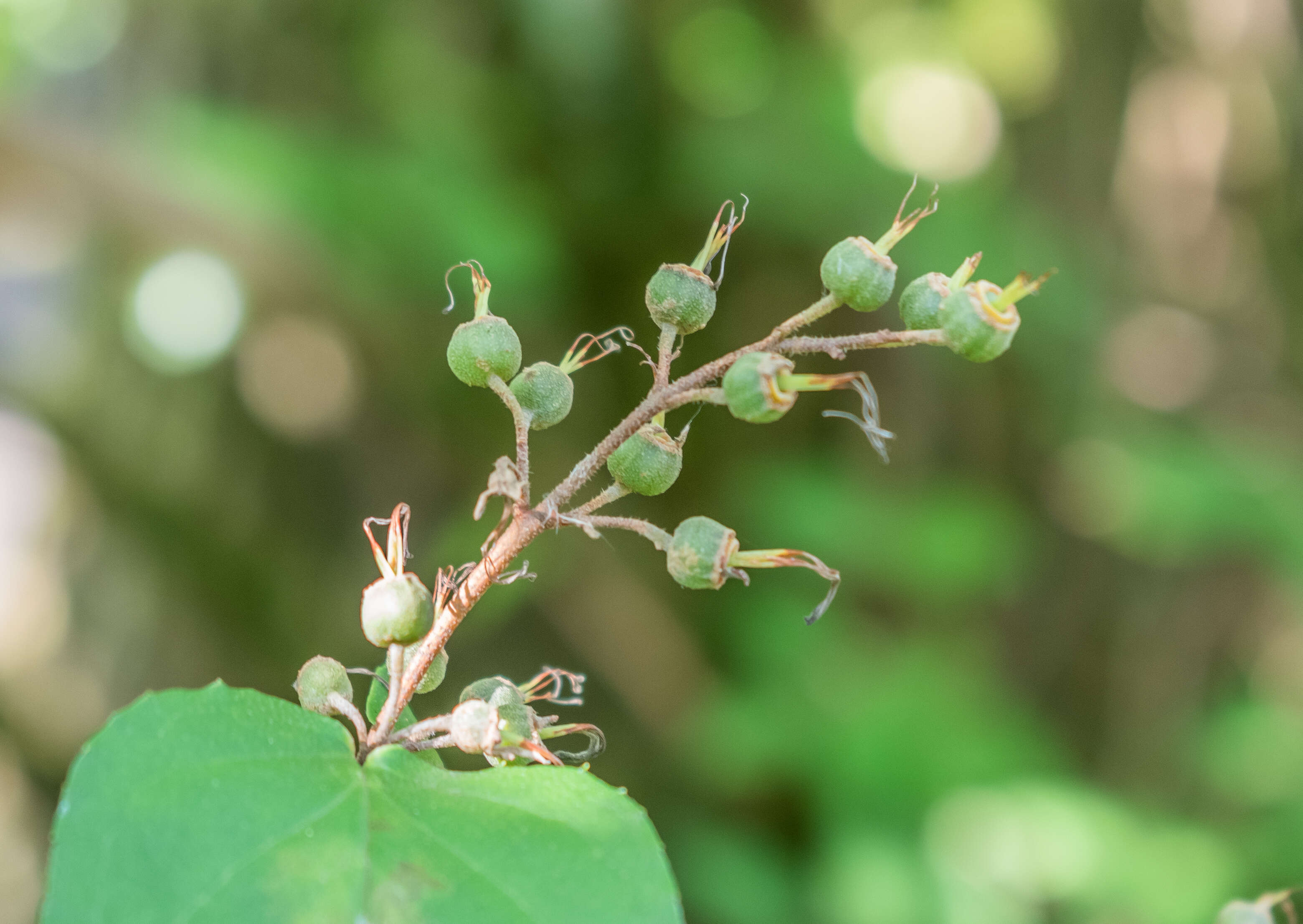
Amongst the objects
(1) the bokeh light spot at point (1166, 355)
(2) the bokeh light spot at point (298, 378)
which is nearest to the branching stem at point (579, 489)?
(2) the bokeh light spot at point (298, 378)

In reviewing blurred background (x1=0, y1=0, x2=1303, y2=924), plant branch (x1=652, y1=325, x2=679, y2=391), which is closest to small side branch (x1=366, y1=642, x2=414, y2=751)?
plant branch (x1=652, y1=325, x2=679, y2=391)

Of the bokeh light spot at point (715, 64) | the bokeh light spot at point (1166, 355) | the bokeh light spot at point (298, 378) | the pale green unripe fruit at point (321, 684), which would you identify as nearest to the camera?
the pale green unripe fruit at point (321, 684)

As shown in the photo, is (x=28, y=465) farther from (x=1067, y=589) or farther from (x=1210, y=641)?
(x=1210, y=641)

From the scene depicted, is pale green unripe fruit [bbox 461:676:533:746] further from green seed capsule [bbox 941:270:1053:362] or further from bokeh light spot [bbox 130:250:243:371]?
bokeh light spot [bbox 130:250:243:371]

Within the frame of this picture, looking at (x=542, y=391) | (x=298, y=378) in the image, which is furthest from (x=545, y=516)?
(x=298, y=378)

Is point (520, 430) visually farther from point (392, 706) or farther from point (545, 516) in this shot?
point (392, 706)

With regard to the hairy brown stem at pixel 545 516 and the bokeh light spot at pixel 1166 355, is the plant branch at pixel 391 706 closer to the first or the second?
the hairy brown stem at pixel 545 516

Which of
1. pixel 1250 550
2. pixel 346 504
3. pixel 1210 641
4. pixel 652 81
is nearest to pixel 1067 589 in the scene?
pixel 1210 641
